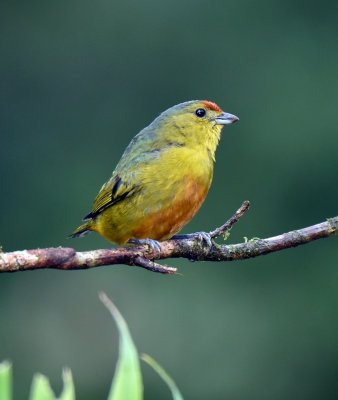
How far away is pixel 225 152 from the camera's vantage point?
8.74 meters

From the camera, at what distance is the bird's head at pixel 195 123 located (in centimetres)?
405

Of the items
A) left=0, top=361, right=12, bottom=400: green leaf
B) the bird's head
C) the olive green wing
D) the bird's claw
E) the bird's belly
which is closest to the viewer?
left=0, top=361, right=12, bottom=400: green leaf

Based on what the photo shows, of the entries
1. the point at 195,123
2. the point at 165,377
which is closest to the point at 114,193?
the point at 195,123

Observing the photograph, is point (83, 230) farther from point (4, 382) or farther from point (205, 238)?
point (4, 382)

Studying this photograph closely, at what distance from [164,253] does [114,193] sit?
0.77 metres

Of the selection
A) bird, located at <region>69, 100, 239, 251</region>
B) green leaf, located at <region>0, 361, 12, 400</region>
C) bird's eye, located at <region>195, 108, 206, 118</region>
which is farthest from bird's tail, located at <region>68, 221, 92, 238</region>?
green leaf, located at <region>0, 361, 12, 400</region>

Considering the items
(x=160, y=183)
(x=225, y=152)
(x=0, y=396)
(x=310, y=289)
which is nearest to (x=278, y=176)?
(x=225, y=152)

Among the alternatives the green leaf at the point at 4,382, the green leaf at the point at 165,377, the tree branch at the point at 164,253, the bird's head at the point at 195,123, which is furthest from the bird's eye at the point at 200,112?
the green leaf at the point at 4,382

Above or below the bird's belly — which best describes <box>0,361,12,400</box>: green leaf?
above

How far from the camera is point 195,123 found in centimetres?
416

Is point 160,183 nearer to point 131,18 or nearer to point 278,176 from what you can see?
point 278,176

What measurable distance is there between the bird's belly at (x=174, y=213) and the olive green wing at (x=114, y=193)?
0.67ft

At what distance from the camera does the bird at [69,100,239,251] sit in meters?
3.64

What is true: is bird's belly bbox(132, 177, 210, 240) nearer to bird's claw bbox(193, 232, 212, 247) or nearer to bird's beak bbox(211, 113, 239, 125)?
bird's claw bbox(193, 232, 212, 247)
